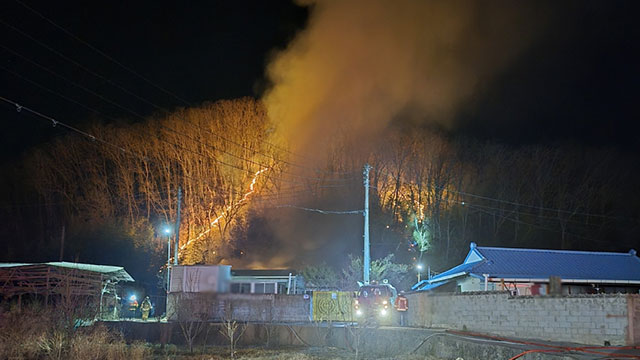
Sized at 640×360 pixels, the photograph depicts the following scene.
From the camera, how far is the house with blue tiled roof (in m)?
29.4

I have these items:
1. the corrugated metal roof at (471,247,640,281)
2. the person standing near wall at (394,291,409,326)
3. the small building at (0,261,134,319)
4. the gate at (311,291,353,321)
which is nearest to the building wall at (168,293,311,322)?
the gate at (311,291,353,321)

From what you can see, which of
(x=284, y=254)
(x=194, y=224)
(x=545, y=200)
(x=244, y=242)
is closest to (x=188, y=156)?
(x=194, y=224)

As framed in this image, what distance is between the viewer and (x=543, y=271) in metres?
30.4

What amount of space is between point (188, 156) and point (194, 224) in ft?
21.5

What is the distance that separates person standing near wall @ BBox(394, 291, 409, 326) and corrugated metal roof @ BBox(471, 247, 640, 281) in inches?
149

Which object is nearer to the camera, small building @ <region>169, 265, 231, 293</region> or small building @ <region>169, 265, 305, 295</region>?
small building @ <region>169, 265, 231, 293</region>

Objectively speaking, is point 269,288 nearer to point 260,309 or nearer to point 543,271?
point 260,309

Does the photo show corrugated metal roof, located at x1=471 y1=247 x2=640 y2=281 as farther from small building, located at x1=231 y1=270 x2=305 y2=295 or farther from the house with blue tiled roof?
small building, located at x1=231 y1=270 x2=305 y2=295

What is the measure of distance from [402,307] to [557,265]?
29.6 feet

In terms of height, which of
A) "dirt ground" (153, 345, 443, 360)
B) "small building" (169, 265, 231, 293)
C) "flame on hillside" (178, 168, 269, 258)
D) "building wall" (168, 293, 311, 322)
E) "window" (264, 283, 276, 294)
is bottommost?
"dirt ground" (153, 345, 443, 360)

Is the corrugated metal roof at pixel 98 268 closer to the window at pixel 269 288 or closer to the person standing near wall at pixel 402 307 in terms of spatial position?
Answer: the window at pixel 269 288

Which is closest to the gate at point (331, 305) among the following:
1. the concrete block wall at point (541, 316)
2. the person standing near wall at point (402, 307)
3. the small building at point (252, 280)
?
the person standing near wall at point (402, 307)

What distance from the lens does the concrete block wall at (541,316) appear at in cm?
1686

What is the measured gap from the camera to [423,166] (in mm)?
52594
